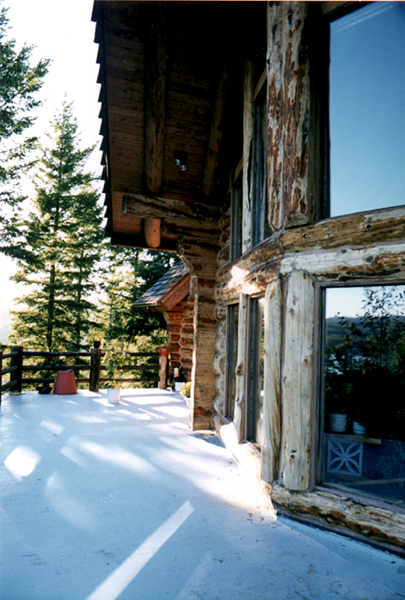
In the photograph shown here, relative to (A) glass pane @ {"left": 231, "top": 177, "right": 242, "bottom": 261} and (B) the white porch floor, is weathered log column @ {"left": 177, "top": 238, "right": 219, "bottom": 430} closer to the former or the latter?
(A) glass pane @ {"left": 231, "top": 177, "right": 242, "bottom": 261}

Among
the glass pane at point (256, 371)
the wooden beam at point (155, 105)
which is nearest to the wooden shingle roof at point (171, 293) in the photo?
the wooden beam at point (155, 105)

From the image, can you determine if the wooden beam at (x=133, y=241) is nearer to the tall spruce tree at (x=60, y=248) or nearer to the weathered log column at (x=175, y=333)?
the weathered log column at (x=175, y=333)

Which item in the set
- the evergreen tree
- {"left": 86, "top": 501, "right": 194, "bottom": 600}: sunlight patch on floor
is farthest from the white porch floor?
the evergreen tree

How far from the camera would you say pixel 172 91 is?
5125 mm

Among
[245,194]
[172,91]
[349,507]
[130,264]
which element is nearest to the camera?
[349,507]

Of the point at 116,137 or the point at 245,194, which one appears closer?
the point at 245,194

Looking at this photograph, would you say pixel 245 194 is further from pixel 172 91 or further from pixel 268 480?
pixel 268 480

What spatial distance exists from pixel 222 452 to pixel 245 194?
3.39 metres

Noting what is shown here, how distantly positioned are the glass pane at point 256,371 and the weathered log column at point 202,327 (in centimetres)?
173

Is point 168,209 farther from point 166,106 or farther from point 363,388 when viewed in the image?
point 363,388

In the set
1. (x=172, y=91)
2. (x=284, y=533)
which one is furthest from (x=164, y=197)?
(x=284, y=533)

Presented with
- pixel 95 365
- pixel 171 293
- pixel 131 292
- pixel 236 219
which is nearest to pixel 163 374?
pixel 95 365

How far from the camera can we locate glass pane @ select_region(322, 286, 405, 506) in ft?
10.1

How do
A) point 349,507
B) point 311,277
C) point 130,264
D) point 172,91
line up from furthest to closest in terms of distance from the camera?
point 130,264 < point 172,91 < point 311,277 < point 349,507
